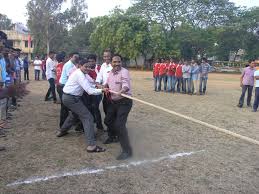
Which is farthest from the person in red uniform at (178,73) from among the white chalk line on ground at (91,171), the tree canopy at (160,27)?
the tree canopy at (160,27)

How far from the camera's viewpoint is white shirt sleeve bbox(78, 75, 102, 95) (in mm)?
5891

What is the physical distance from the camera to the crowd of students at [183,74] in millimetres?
15953

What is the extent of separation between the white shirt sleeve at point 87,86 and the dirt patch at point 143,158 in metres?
1.08

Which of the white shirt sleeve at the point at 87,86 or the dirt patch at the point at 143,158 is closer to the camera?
the dirt patch at the point at 143,158

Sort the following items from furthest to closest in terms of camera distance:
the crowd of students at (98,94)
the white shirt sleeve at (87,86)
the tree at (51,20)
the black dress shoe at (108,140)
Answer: the tree at (51,20), the black dress shoe at (108,140), the white shirt sleeve at (87,86), the crowd of students at (98,94)

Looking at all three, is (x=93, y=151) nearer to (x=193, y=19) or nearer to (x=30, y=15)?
(x=193, y=19)

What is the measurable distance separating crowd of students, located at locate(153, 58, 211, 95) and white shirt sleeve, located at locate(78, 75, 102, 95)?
1056 cm

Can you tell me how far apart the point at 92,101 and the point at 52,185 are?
3.12 metres

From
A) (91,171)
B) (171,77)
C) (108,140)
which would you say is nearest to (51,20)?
(171,77)

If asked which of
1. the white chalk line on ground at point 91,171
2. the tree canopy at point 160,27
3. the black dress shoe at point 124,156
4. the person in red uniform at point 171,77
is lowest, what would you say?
the white chalk line on ground at point 91,171

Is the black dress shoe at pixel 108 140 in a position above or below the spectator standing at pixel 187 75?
below

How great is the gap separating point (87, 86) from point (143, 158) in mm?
1602

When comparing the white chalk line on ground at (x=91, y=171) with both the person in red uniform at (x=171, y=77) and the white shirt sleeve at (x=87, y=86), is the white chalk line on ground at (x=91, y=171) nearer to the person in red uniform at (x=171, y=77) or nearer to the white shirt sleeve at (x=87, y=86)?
the white shirt sleeve at (x=87, y=86)

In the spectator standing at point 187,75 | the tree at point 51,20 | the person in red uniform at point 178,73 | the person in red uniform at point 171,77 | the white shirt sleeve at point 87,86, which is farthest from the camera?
the tree at point 51,20
